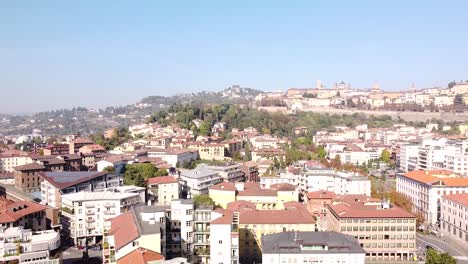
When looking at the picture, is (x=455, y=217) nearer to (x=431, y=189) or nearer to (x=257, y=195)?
(x=431, y=189)

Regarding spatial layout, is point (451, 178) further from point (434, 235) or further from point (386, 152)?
point (386, 152)

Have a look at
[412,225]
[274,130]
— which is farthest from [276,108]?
[412,225]

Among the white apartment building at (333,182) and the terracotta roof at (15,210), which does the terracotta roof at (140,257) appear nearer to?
the terracotta roof at (15,210)

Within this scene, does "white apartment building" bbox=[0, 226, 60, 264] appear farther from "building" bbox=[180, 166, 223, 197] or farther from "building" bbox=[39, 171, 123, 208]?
"building" bbox=[180, 166, 223, 197]

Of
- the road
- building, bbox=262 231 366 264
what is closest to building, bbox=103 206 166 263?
building, bbox=262 231 366 264

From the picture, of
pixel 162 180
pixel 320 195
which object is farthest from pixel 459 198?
pixel 162 180

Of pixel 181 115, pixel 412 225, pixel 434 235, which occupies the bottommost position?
pixel 434 235
